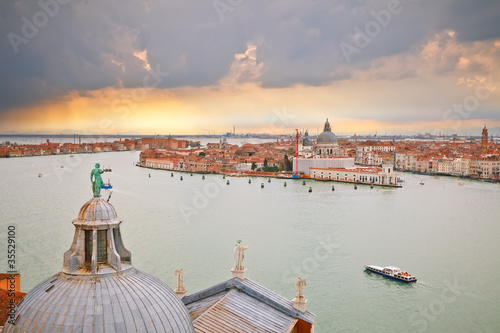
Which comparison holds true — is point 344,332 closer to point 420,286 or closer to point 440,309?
point 440,309

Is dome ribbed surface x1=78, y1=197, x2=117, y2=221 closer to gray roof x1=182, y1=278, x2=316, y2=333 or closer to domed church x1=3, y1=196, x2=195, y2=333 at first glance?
domed church x1=3, y1=196, x2=195, y2=333

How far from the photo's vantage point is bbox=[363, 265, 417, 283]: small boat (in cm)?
462

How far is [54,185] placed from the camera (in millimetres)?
13094

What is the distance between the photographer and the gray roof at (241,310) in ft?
6.10

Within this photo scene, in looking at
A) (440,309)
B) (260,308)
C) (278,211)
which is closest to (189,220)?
(278,211)

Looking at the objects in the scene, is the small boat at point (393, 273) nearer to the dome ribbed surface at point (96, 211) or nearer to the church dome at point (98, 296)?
the church dome at point (98, 296)

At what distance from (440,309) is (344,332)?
3.49ft

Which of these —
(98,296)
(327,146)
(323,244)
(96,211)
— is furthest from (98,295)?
(327,146)

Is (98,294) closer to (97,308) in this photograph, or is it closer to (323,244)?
(97,308)

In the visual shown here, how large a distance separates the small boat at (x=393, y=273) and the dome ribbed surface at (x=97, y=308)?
380 centimetres

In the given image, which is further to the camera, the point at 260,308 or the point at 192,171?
the point at 192,171

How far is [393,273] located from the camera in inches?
186

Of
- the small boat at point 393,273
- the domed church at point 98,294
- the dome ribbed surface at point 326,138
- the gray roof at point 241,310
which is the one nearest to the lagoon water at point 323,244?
the small boat at point 393,273

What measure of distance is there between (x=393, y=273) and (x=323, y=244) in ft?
5.21
